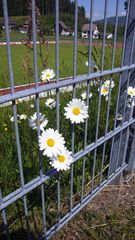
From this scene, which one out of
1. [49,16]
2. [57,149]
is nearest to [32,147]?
[57,149]

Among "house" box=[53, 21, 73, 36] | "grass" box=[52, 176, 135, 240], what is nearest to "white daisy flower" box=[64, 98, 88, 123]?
"house" box=[53, 21, 73, 36]

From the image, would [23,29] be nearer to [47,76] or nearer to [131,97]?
[47,76]

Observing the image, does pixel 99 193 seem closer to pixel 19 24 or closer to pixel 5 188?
pixel 5 188

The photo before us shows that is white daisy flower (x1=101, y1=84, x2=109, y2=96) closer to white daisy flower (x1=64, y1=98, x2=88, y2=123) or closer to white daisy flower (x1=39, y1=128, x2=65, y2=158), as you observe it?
white daisy flower (x1=64, y1=98, x2=88, y2=123)

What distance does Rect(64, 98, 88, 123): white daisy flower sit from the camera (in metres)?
1.37

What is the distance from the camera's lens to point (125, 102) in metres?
2.00

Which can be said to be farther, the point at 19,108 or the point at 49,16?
the point at 19,108

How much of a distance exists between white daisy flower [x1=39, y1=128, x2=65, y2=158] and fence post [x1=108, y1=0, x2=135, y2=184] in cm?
79

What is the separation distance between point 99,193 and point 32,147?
2.71 feet

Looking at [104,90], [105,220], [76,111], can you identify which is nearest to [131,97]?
[104,90]

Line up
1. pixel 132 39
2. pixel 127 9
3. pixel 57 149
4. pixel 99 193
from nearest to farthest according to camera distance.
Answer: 1. pixel 57 149
2. pixel 127 9
3. pixel 132 39
4. pixel 99 193

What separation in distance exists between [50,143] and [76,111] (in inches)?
9.7

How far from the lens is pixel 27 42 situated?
1332mm

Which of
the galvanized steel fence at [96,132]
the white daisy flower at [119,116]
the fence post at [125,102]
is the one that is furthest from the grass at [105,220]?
the white daisy flower at [119,116]
